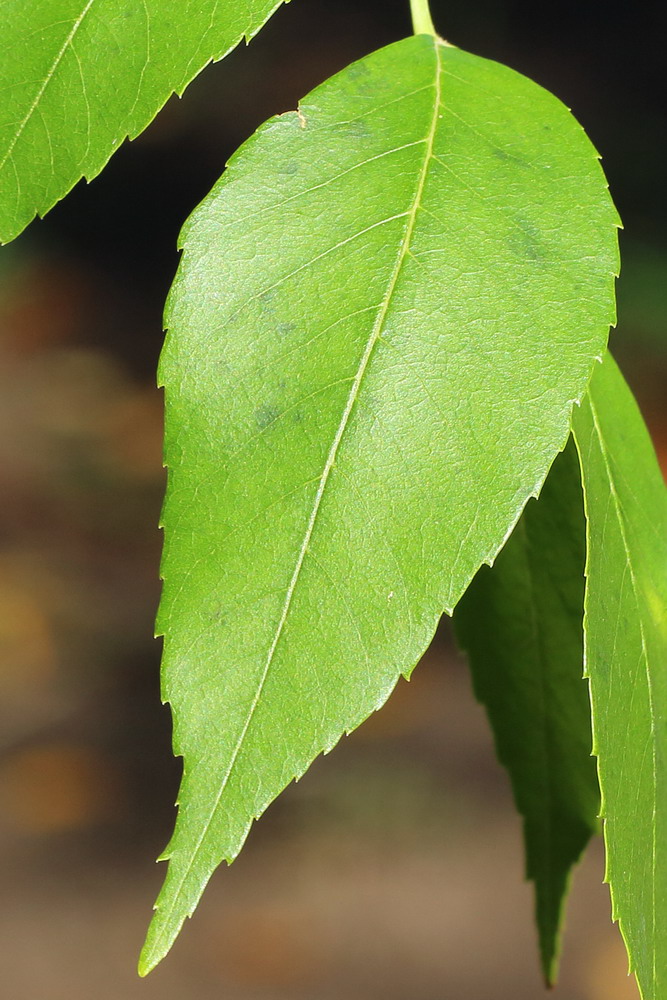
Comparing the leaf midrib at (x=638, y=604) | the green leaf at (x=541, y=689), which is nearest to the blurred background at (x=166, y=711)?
the green leaf at (x=541, y=689)

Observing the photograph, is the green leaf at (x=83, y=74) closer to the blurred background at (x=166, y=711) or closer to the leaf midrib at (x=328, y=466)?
the leaf midrib at (x=328, y=466)

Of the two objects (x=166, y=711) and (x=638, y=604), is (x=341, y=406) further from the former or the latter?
(x=166, y=711)

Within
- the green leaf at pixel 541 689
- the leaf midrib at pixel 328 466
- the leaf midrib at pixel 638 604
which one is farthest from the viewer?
the green leaf at pixel 541 689

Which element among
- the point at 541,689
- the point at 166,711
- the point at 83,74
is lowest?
the point at 166,711

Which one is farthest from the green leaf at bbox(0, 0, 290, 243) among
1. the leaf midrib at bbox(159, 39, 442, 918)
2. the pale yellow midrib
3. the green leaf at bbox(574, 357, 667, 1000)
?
the green leaf at bbox(574, 357, 667, 1000)

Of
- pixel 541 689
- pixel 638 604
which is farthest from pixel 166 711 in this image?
pixel 638 604
